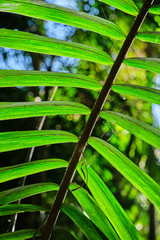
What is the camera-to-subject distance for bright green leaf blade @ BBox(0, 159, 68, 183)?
523 mm

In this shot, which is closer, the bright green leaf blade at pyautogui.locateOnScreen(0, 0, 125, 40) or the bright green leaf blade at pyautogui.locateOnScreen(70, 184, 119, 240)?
the bright green leaf blade at pyautogui.locateOnScreen(0, 0, 125, 40)

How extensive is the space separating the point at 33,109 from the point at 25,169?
0.14 meters

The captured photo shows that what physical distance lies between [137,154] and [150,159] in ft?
0.42

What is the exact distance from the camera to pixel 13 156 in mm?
2064

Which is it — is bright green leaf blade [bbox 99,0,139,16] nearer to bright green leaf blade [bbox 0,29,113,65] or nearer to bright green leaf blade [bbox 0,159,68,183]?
bright green leaf blade [bbox 0,29,113,65]

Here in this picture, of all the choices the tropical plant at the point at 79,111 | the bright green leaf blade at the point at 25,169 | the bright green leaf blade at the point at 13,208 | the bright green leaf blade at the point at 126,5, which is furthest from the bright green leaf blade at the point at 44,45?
the bright green leaf blade at the point at 13,208

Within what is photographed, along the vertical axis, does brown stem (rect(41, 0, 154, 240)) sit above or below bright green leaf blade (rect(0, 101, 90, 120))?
below

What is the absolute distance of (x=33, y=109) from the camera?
0.50m

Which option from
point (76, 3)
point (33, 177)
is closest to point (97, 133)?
point (33, 177)

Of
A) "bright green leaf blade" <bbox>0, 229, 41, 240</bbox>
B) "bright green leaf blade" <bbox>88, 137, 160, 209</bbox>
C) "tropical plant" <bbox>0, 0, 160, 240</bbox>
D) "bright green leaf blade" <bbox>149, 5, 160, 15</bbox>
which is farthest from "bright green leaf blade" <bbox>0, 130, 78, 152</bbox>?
"bright green leaf blade" <bbox>149, 5, 160, 15</bbox>

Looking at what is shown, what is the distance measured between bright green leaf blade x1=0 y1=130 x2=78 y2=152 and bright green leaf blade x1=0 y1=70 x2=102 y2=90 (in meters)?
0.10

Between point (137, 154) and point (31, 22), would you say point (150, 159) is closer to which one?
point (137, 154)

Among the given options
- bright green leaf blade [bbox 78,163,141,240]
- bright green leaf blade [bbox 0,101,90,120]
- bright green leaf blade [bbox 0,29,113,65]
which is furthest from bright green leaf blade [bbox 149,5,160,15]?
bright green leaf blade [bbox 78,163,141,240]

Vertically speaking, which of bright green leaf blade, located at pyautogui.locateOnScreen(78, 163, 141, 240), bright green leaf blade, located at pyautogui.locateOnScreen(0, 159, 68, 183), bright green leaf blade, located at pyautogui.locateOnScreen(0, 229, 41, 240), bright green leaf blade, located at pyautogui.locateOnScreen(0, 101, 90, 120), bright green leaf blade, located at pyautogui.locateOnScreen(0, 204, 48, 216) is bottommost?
bright green leaf blade, located at pyautogui.locateOnScreen(78, 163, 141, 240)
